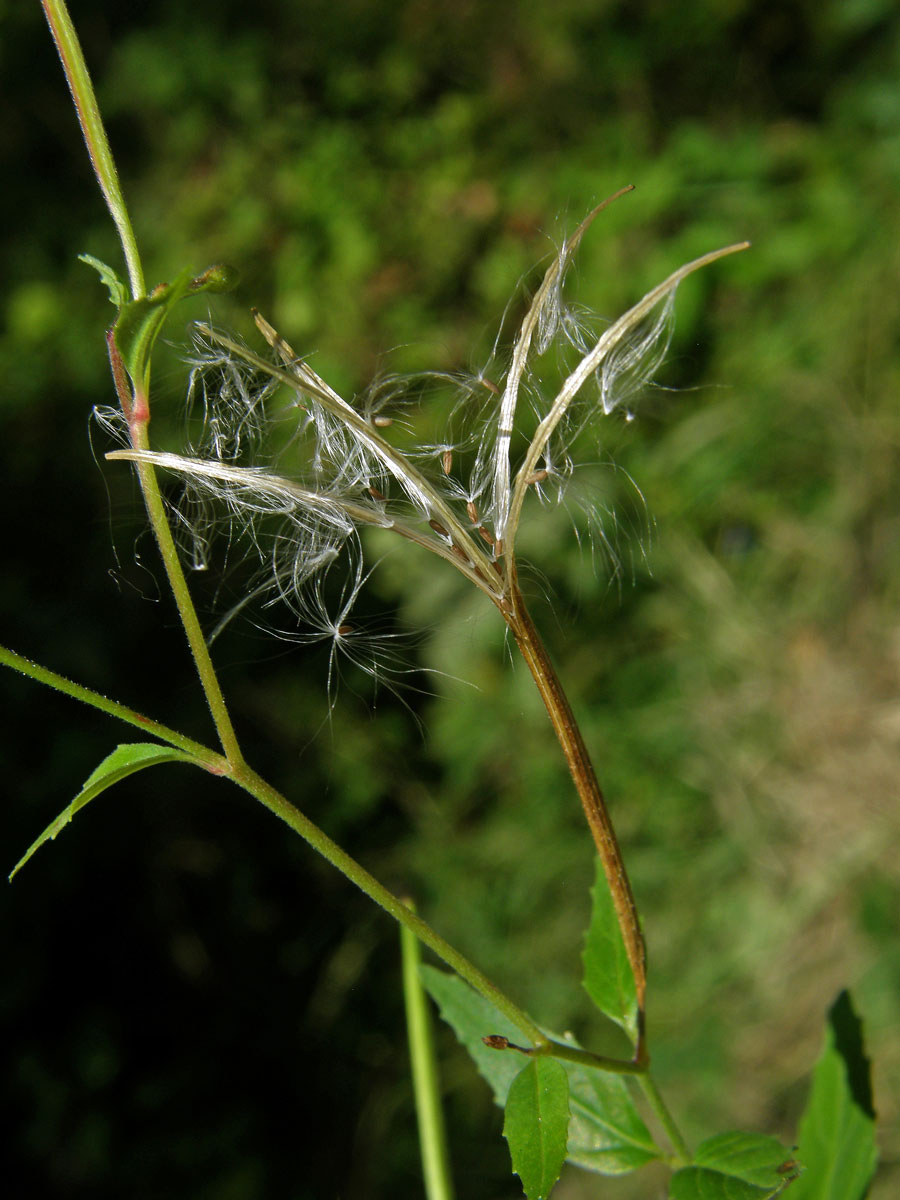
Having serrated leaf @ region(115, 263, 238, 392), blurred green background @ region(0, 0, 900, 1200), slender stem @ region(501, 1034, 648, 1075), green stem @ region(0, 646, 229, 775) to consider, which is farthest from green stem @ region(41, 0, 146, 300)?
blurred green background @ region(0, 0, 900, 1200)

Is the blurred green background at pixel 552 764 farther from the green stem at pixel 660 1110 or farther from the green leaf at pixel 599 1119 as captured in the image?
the green stem at pixel 660 1110

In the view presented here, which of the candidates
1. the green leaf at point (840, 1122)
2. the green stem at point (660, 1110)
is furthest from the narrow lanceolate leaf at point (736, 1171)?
the green leaf at point (840, 1122)

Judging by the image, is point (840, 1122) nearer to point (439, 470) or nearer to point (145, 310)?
point (439, 470)

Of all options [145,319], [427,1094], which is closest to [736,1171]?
[427,1094]

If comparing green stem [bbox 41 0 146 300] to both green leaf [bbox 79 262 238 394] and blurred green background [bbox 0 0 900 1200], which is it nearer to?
green leaf [bbox 79 262 238 394]

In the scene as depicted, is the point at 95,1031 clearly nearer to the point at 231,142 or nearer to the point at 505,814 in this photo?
the point at 505,814
